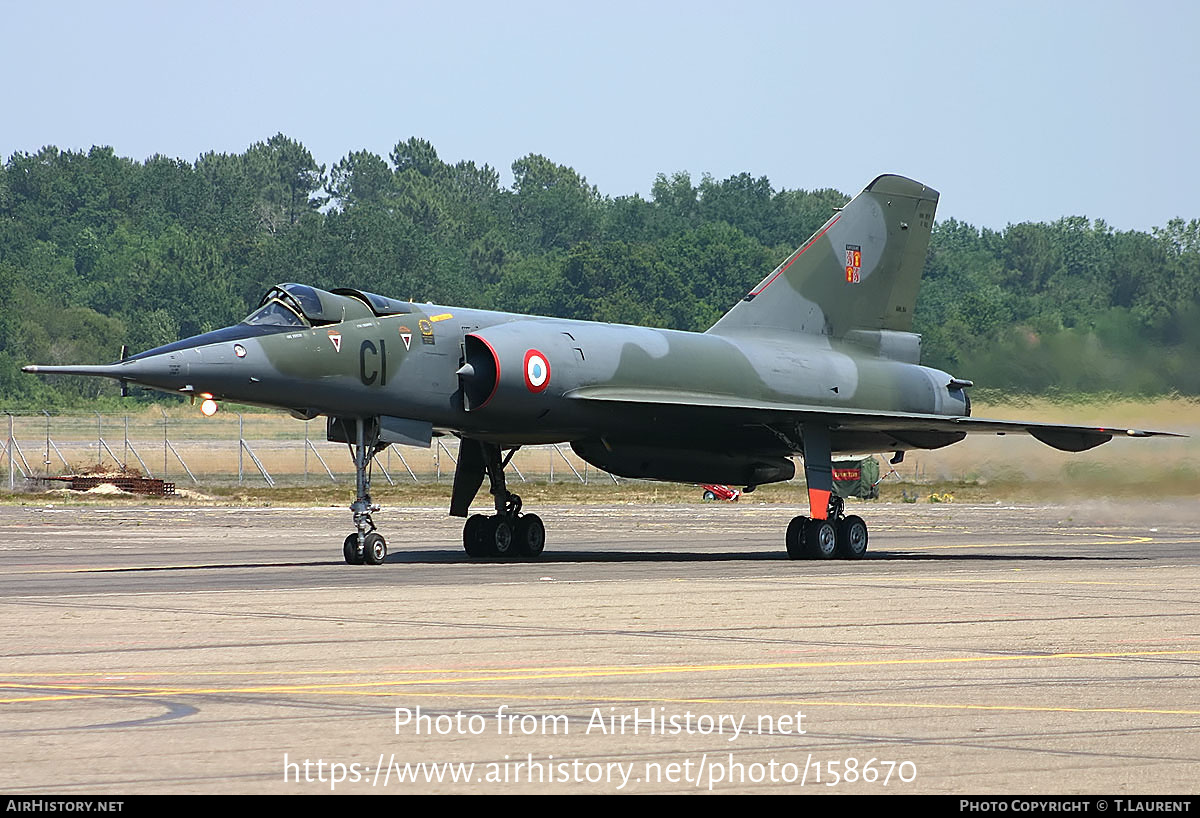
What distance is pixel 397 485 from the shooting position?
4956 centimetres

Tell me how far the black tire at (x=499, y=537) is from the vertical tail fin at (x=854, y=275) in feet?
16.2

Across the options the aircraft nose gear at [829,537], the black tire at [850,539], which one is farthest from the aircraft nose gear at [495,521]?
the black tire at [850,539]

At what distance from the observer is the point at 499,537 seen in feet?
75.3

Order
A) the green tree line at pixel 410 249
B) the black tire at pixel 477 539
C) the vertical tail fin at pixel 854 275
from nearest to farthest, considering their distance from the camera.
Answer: the black tire at pixel 477 539, the vertical tail fin at pixel 854 275, the green tree line at pixel 410 249

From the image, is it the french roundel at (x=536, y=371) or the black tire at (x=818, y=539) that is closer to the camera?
the french roundel at (x=536, y=371)

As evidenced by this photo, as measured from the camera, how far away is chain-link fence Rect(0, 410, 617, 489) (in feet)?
176

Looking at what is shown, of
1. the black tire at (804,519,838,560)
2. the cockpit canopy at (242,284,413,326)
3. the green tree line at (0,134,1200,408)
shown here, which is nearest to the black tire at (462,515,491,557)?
the cockpit canopy at (242,284,413,326)

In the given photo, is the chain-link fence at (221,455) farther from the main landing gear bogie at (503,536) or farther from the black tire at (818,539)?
the black tire at (818,539)

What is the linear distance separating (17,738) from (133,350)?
86.7 m

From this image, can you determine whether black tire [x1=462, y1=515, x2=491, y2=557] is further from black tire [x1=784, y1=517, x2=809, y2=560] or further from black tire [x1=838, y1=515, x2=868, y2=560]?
black tire [x1=838, y1=515, x2=868, y2=560]

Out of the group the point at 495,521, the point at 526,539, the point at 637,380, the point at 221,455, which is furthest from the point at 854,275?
the point at 221,455

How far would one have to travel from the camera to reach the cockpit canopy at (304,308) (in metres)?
19.9

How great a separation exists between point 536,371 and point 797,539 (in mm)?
4671

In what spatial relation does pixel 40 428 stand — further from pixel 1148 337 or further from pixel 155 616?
pixel 155 616
